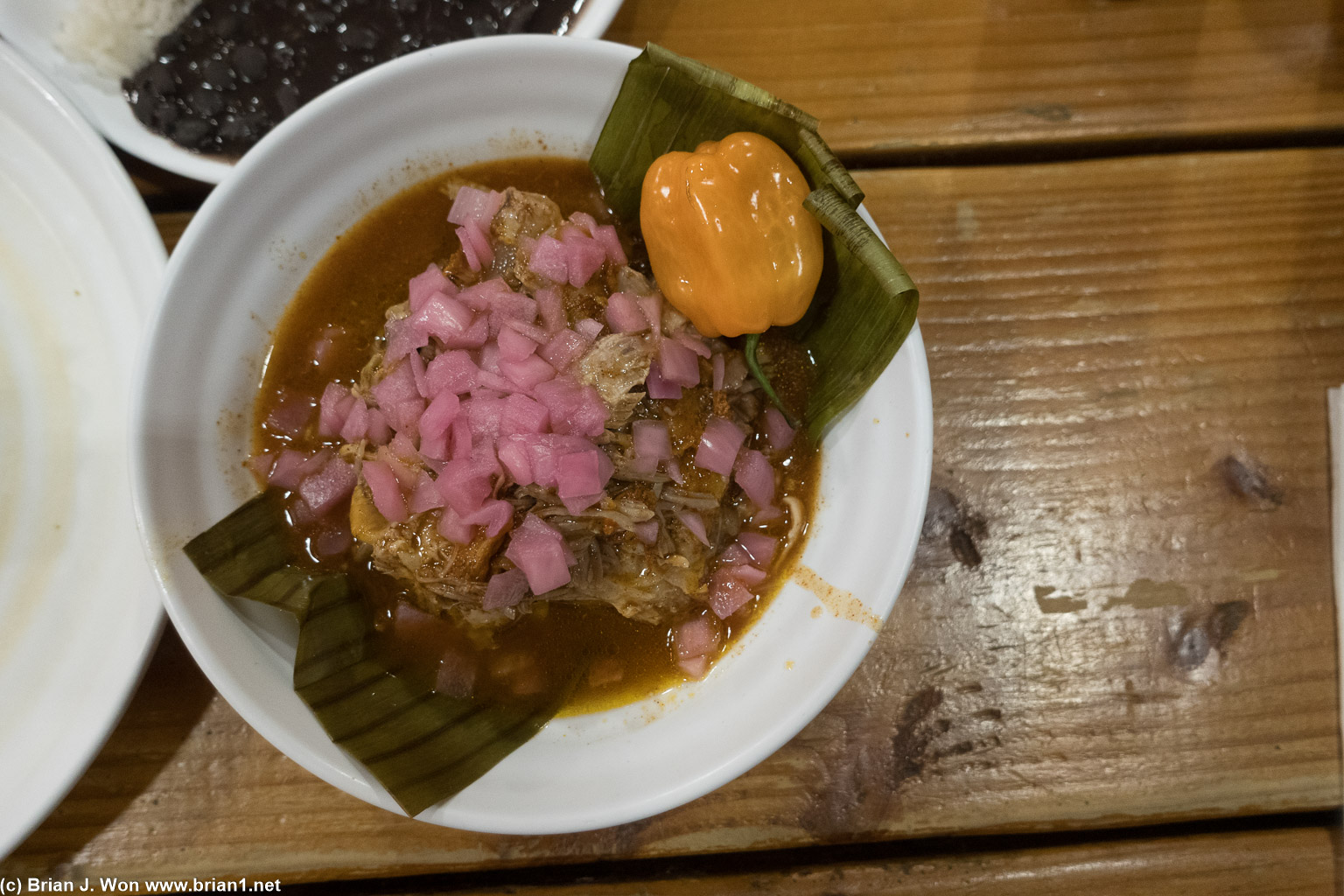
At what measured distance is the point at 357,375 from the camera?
1.94 m

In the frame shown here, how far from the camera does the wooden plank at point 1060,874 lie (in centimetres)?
207

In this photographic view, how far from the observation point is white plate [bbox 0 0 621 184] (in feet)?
6.33

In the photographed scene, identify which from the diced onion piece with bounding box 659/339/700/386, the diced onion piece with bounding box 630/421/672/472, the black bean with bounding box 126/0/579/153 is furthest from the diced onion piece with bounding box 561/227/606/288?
the black bean with bounding box 126/0/579/153

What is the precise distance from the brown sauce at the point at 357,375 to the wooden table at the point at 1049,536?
1.56 feet

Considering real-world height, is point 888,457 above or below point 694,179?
below

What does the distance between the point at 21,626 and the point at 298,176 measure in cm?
139

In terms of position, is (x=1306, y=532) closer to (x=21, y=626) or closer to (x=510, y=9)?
(x=510, y=9)

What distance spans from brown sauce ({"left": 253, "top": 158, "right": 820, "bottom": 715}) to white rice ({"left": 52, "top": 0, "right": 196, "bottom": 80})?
81 centimetres

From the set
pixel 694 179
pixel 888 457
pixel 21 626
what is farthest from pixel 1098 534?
pixel 21 626

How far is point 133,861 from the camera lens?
2.00 m

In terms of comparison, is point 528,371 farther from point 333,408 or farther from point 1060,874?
point 1060,874

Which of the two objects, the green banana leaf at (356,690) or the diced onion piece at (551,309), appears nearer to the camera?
the green banana leaf at (356,690)

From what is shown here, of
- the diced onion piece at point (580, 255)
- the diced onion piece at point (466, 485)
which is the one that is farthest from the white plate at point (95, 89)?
the diced onion piece at point (466, 485)

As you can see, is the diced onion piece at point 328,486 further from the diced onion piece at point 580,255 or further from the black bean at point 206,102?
the black bean at point 206,102
